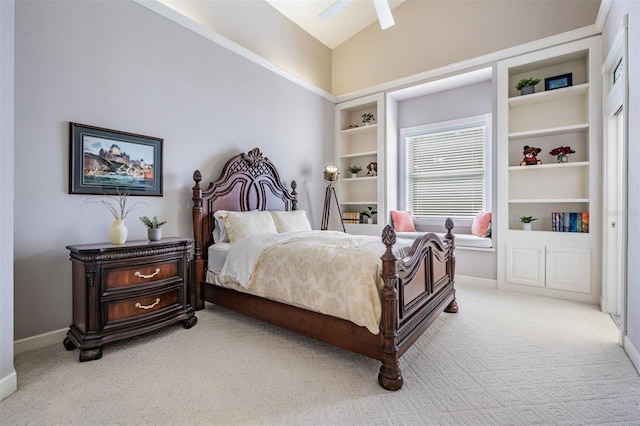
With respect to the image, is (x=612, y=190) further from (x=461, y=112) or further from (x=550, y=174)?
(x=461, y=112)

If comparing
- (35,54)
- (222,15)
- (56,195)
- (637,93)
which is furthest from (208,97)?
(637,93)

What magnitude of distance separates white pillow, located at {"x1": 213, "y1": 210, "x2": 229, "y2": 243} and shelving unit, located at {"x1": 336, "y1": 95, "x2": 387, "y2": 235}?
2.58 m

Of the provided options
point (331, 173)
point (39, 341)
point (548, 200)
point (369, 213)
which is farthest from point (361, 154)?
point (39, 341)

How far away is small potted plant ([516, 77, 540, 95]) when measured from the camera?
3.63 m

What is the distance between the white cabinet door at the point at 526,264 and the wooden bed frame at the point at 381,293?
4.44ft

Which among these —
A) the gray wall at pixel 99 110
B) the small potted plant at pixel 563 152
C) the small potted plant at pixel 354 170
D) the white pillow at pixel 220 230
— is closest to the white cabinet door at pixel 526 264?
the small potted plant at pixel 563 152

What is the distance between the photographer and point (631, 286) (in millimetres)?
2047

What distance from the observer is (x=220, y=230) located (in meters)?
3.25

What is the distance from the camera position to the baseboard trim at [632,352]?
6.14 feet

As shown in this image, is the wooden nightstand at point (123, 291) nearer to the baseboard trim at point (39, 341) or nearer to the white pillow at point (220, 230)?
the baseboard trim at point (39, 341)

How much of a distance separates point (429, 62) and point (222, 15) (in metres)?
3.04

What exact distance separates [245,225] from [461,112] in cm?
387

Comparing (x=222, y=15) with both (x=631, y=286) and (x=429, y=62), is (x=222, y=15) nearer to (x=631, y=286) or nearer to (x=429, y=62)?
(x=429, y=62)

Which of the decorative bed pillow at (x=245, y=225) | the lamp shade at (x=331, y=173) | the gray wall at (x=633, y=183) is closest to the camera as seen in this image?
the gray wall at (x=633, y=183)
